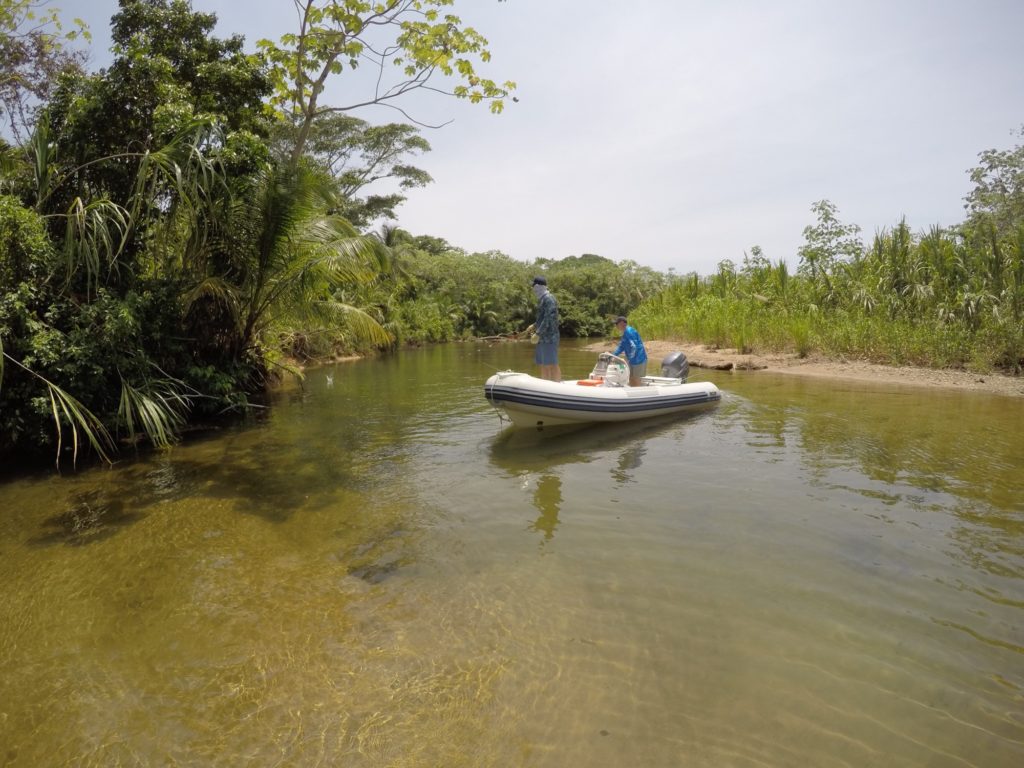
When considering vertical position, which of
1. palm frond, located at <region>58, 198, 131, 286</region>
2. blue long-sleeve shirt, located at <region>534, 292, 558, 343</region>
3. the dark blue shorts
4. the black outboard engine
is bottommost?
the black outboard engine

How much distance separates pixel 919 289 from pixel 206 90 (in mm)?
15900

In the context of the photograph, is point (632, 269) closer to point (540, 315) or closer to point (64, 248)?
point (540, 315)

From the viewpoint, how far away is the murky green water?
2.56 meters

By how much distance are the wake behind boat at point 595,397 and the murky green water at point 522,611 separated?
103 centimetres

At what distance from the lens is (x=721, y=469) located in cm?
641

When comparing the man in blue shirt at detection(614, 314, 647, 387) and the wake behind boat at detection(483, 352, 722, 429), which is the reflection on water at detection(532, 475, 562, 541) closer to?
the wake behind boat at detection(483, 352, 722, 429)

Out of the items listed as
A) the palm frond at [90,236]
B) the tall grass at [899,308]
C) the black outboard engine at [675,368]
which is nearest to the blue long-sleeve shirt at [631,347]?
the black outboard engine at [675,368]

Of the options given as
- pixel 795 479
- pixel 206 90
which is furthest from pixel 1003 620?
pixel 206 90

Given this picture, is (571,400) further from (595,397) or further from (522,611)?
(522,611)

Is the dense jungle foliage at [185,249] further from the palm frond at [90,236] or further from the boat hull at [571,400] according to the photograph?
the boat hull at [571,400]

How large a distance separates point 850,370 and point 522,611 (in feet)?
43.0

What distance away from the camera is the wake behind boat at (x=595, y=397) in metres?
7.51

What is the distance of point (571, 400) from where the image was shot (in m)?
7.79

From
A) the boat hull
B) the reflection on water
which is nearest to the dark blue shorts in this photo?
the boat hull
